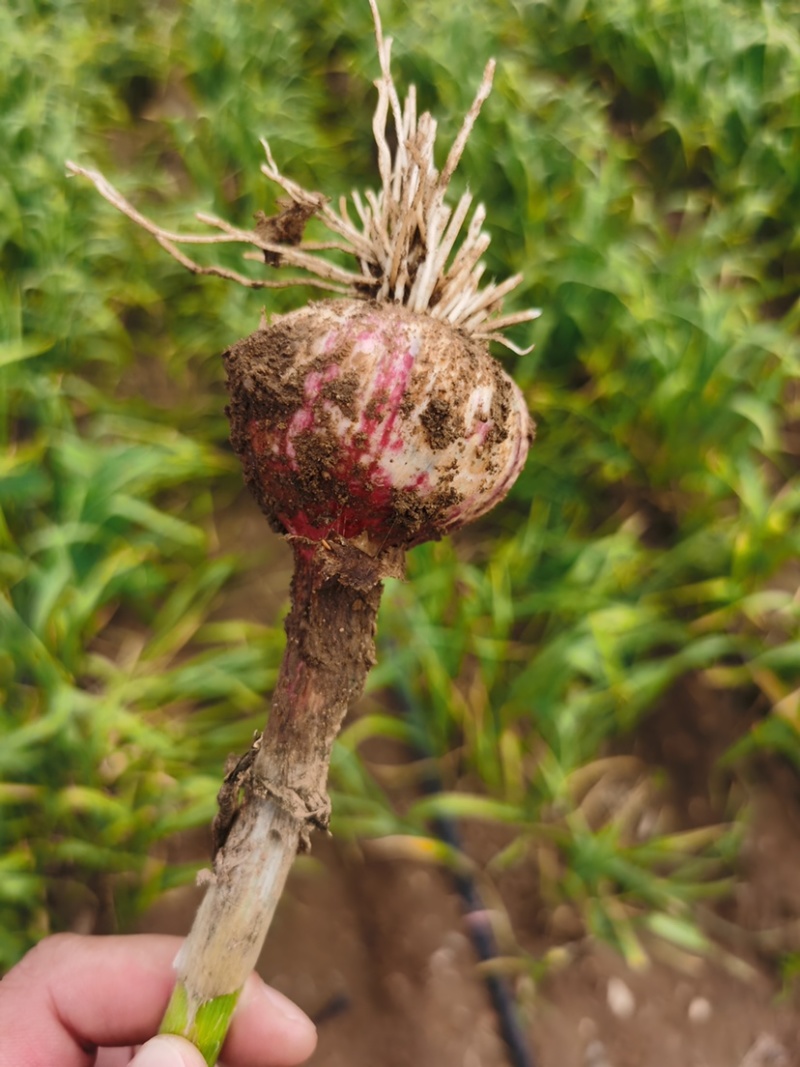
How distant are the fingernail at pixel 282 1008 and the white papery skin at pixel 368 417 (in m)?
0.60

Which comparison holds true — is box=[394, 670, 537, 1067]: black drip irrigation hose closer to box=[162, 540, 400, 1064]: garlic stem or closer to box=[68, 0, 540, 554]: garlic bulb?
box=[162, 540, 400, 1064]: garlic stem

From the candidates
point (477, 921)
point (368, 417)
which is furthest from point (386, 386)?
point (477, 921)

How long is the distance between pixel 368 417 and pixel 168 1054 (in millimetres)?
586

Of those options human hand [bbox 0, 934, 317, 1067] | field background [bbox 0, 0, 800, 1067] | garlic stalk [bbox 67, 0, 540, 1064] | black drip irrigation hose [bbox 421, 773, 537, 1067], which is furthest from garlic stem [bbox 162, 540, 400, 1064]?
black drip irrigation hose [bbox 421, 773, 537, 1067]

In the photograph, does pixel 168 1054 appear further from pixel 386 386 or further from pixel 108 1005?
pixel 386 386

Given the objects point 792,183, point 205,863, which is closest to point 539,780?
point 205,863

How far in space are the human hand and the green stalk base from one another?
15cm

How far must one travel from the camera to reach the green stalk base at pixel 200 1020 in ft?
2.29

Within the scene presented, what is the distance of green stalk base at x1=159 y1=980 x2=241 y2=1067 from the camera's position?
27.5 inches

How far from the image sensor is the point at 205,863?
1127 mm

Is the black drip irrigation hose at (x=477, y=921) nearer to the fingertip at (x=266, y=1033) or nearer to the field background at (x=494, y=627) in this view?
the field background at (x=494, y=627)

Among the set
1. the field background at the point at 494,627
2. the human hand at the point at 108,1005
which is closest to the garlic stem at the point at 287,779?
the human hand at the point at 108,1005

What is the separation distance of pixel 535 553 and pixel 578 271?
58 cm

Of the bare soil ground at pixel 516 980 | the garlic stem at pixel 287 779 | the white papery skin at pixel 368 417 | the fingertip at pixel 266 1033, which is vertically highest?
the white papery skin at pixel 368 417
